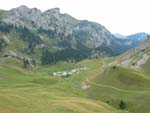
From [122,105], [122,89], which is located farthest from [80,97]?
[122,89]

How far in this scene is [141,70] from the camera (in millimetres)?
186625

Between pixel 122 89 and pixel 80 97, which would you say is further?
pixel 122 89

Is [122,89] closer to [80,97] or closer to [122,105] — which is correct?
[122,105]

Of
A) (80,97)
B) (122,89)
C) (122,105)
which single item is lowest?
(122,105)

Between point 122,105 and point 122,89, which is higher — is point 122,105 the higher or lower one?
the lower one

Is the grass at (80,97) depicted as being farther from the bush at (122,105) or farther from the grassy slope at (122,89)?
the bush at (122,105)

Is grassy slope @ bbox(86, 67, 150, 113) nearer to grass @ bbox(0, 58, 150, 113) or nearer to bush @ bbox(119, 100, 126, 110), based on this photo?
grass @ bbox(0, 58, 150, 113)

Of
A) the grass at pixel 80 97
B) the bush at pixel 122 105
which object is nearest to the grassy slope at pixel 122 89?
the grass at pixel 80 97

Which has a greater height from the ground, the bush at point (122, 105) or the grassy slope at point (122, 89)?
the grassy slope at point (122, 89)

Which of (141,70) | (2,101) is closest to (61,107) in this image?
(2,101)

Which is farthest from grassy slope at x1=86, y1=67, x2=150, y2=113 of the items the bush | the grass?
the bush

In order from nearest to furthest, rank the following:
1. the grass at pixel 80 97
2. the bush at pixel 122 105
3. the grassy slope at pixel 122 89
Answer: the grass at pixel 80 97 < the bush at pixel 122 105 < the grassy slope at pixel 122 89

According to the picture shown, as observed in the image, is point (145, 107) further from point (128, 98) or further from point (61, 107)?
point (61, 107)

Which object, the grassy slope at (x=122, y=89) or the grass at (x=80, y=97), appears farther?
the grassy slope at (x=122, y=89)
